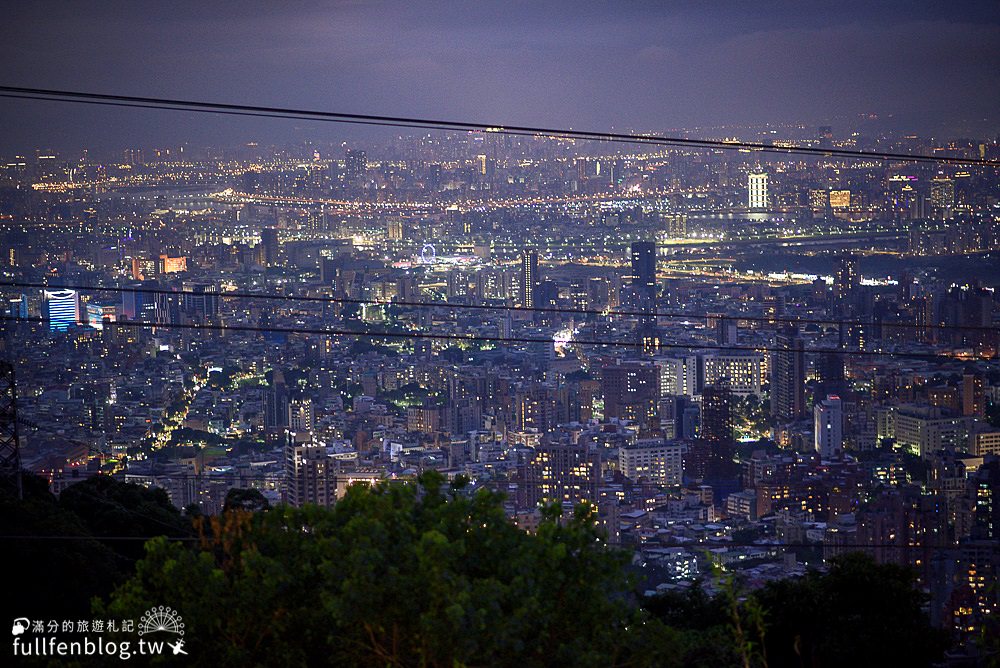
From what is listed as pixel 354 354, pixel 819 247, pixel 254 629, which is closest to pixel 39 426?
pixel 354 354

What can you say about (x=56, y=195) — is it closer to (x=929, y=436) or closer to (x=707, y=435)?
(x=707, y=435)

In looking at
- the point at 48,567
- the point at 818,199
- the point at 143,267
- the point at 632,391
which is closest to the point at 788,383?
the point at 632,391

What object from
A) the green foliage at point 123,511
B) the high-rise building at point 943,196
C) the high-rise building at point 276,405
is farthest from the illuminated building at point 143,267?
the high-rise building at point 943,196

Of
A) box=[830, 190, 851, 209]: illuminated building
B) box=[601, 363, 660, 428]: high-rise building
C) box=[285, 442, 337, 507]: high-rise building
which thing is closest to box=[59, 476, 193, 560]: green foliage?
box=[285, 442, 337, 507]: high-rise building

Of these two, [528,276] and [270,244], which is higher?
[270,244]

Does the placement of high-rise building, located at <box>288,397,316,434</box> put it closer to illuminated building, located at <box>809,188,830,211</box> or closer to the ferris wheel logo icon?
illuminated building, located at <box>809,188,830,211</box>

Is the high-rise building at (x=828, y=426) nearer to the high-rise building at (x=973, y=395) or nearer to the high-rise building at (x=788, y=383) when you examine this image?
the high-rise building at (x=788, y=383)

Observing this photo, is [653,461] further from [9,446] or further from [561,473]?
[9,446]
